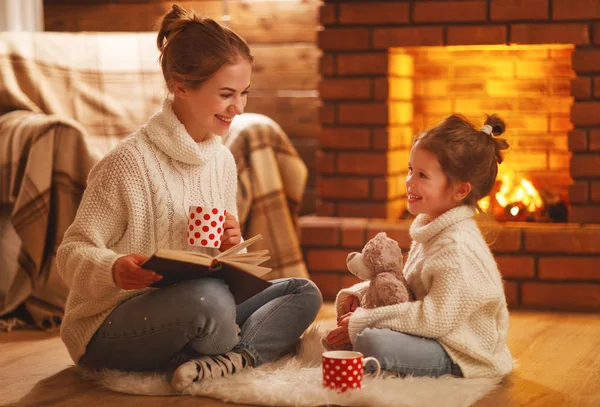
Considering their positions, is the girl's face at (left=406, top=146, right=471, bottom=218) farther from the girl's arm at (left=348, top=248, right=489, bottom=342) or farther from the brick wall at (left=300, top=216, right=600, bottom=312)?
the brick wall at (left=300, top=216, right=600, bottom=312)

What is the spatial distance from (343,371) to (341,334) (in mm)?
247

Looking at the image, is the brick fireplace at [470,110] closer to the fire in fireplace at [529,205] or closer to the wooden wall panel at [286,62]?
the fire in fireplace at [529,205]

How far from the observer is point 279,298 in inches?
85.0

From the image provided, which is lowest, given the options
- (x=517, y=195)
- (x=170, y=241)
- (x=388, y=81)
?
(x=517, y=195)

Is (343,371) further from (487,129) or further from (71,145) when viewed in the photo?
(71,145)

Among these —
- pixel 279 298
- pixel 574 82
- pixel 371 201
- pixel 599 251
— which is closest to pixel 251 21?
pixel 371 201

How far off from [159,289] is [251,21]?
2076 mm

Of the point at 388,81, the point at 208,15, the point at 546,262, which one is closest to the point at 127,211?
the point at 388,81

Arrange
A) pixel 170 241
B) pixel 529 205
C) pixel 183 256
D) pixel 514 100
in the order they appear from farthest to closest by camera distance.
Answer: pixel 514 100
pixel 529 205
pixel 170 241
pixel 183 256

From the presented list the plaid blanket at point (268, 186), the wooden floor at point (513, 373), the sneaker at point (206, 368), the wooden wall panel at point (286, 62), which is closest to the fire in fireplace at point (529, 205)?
the wooden floor at point (513, 373)

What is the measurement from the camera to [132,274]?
1.80 metres

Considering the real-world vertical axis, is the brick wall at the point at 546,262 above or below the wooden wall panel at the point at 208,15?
below

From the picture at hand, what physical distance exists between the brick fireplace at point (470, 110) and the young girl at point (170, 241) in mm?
1161

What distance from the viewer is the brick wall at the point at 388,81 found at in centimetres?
303
